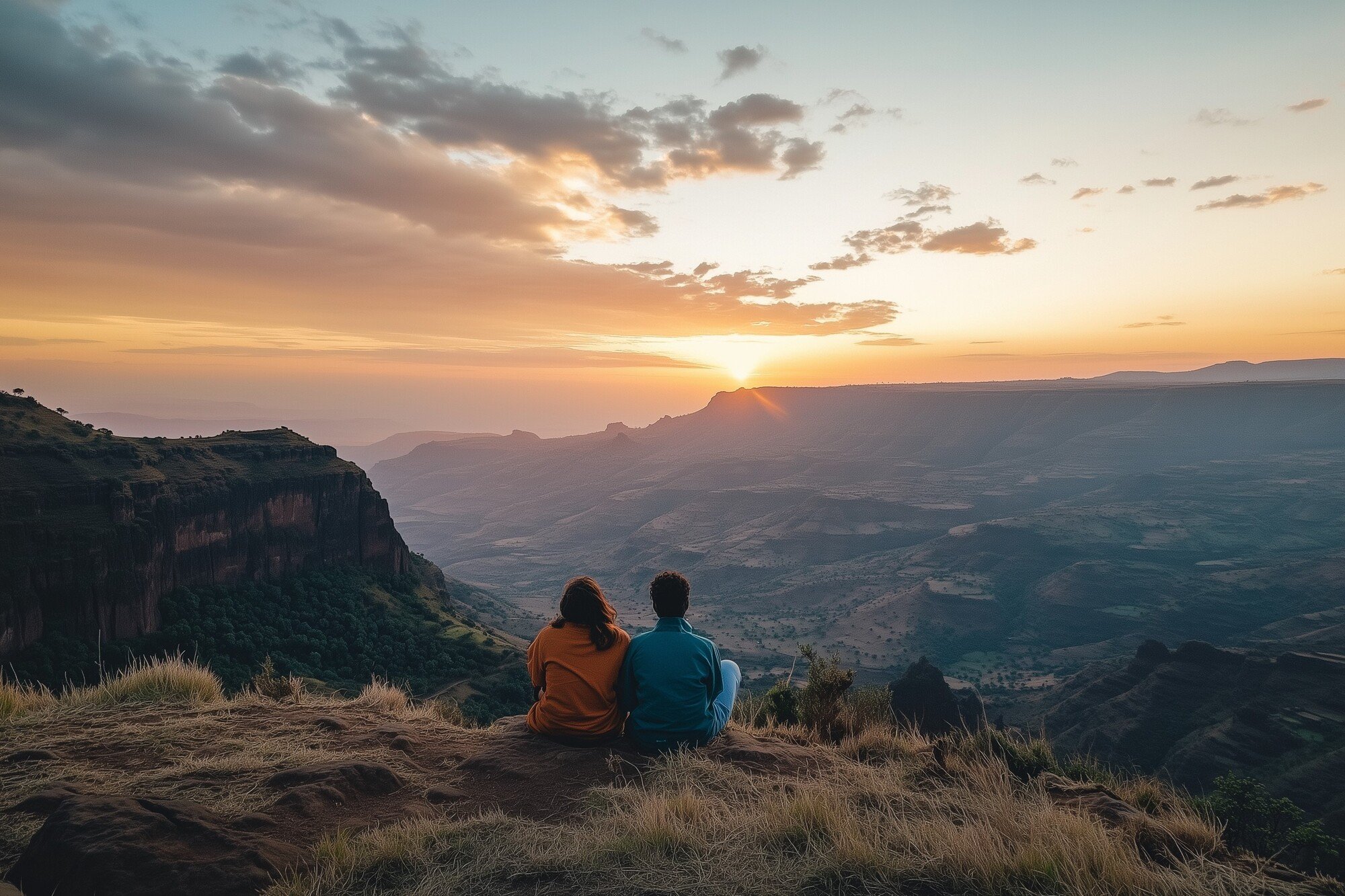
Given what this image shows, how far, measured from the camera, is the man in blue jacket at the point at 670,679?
672 cm

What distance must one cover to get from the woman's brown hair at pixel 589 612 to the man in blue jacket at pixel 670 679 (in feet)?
1.11

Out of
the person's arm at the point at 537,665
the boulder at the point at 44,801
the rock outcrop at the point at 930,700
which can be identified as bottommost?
the rock outcrop at the point at 930,700

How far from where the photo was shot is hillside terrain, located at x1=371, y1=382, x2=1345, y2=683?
85.2m

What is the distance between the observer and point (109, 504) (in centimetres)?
3716

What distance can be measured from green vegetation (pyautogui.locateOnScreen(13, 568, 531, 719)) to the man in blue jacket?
→ 27780 mm

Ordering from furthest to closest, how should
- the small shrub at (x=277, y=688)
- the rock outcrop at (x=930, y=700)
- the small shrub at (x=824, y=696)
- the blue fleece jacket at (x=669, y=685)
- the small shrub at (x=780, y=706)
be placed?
1. the rock outcrop at (x=930, y=700)
2. the small shrub at (x=780, y=706)
3. the small shrub at (x=277, y=688)
4. the small shrub at (x=824, y=696)
5. the blue fleece jacket at (x=669, y=685)

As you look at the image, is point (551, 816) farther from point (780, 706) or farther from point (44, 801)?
point (780, 706)

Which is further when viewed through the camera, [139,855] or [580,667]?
[580,667]

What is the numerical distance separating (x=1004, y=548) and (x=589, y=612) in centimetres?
12776

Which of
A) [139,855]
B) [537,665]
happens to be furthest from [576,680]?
[139,855]

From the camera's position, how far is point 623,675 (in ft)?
22.5

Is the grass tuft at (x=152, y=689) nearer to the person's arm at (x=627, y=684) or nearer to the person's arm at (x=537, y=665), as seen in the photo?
the person's arm at (x=537, y=665)

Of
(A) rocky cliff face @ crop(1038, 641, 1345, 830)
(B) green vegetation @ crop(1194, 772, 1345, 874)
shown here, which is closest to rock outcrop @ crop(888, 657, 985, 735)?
(A) rocky cliff face @ crop(1038, 641, 1345, 830)

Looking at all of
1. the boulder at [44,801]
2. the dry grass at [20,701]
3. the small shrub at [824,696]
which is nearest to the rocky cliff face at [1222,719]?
the small shrub at [824,696]
